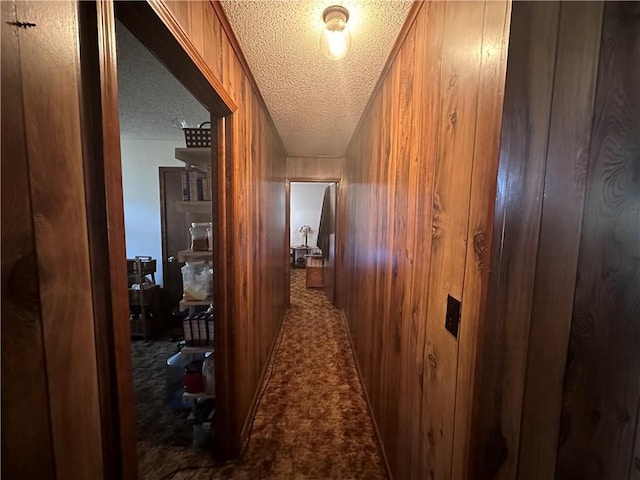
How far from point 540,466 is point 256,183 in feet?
6.32

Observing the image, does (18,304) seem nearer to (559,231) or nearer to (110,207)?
(110,207)

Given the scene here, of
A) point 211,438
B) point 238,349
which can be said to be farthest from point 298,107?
point 211,438

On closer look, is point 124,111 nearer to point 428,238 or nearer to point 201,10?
point 201,10

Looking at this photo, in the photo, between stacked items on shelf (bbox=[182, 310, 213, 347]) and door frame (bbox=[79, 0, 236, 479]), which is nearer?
door frame (bbox=[79, 0, 236, 479])

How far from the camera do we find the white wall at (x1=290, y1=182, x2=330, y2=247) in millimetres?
6836

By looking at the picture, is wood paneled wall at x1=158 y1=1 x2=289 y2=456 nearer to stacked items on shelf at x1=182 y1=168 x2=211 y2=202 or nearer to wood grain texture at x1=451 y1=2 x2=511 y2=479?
stacked items on shelf at x1=182 y1=168 x2=211 y2=202

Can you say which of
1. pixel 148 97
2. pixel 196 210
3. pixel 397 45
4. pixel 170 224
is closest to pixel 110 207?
pixel 196 210

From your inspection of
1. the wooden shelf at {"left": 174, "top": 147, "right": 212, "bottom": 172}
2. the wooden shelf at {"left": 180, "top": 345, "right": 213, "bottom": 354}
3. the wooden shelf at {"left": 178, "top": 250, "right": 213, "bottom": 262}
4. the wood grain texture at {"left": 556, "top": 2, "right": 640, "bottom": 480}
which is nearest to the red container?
the wooden shelf at {"left": 180, "top": 345, "right": 213, "bottom": 354}

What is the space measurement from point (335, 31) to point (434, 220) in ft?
3.13

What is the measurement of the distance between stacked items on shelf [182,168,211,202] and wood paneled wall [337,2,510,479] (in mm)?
1142

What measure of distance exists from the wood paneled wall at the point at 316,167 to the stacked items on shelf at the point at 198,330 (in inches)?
104

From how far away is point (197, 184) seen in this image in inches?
66.3

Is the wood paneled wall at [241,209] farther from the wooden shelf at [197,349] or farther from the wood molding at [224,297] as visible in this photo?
the wooden shelf at [197,349]

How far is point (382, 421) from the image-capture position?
155 centimetres
